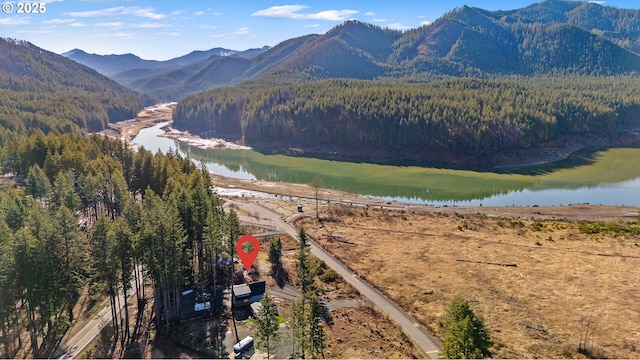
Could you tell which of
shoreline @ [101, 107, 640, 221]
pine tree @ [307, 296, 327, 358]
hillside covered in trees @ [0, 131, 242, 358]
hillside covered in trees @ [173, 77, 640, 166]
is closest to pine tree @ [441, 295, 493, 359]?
pine tree @ [307, 296, 327, 358]

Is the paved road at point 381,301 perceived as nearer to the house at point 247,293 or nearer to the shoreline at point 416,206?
the house at point 247,293

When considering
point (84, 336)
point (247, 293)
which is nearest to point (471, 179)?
point (247, 293)

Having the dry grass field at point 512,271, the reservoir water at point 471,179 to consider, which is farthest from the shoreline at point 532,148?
the dry grass field at point 512,271

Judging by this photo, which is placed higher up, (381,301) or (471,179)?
(471,179)

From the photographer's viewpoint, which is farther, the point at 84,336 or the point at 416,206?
the point at 416,206

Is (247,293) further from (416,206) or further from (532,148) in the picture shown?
(532,148)

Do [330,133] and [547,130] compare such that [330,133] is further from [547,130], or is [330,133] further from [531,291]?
[531,291]
